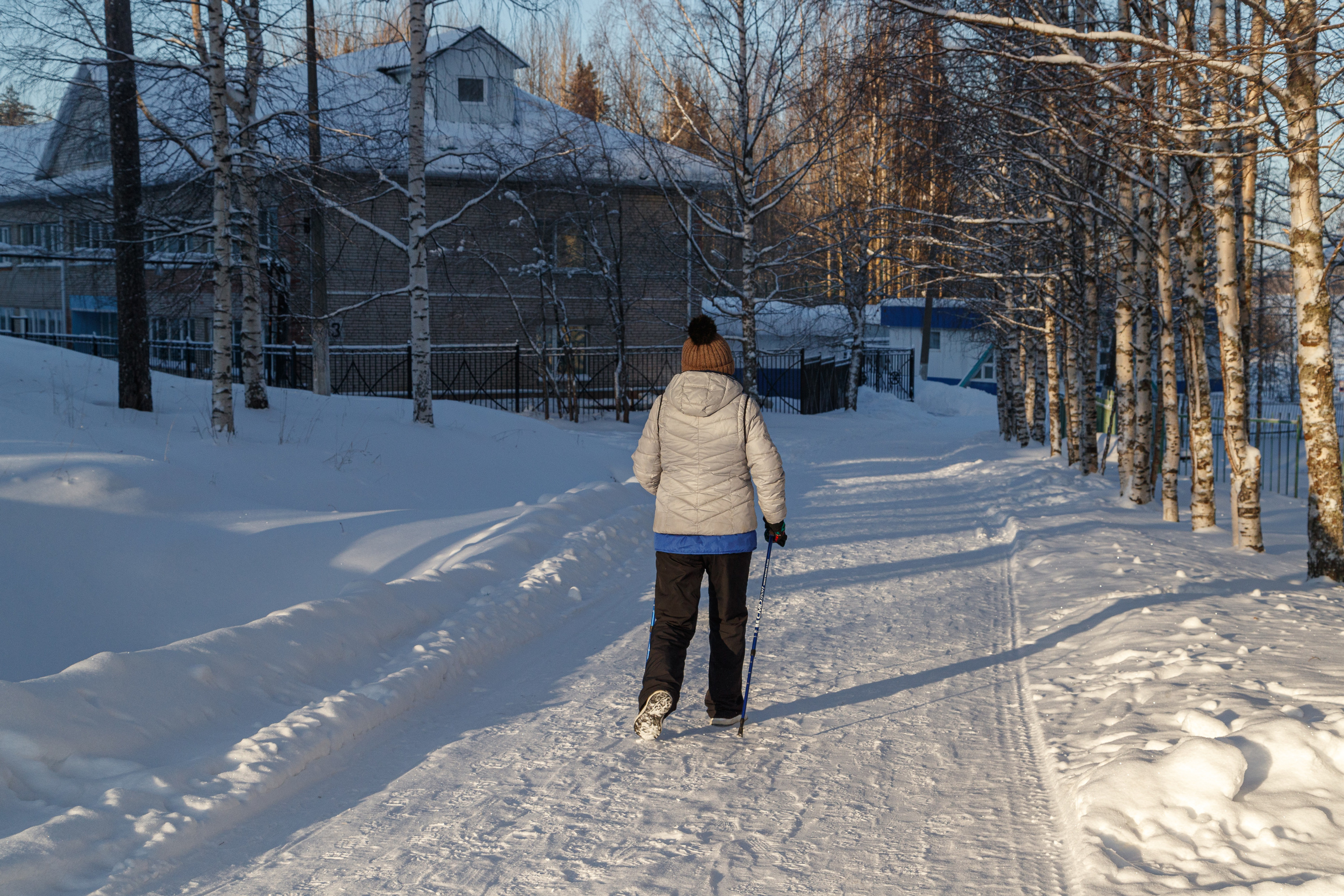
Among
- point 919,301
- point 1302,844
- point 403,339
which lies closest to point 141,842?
point 1302,844

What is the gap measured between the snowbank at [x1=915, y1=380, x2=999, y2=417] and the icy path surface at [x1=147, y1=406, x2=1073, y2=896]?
3650cm

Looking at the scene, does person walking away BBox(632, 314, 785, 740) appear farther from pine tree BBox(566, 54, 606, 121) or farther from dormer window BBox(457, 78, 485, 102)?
pine tree BBox(566, 54, 606, 121)

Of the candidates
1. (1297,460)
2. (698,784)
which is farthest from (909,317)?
(698,784)

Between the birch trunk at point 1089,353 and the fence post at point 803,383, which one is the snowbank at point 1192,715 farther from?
the fence post at point 803,383

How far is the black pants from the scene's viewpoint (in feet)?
16.9

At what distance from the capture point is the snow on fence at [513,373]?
Result: 28438 mm

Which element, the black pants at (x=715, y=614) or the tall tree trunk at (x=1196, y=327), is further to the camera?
the tall tree trunk at (x=1196, y=327)

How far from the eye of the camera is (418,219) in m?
15.5

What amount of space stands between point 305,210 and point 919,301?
121 ft

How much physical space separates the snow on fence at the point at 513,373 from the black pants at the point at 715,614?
68.8ft

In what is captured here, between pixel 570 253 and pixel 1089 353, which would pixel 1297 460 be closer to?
pixel 1089 353

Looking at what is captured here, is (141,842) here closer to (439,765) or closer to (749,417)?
(439,765)

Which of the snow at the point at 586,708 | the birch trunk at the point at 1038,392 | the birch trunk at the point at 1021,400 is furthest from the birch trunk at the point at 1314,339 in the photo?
the birch trunk at the point at 1021,400

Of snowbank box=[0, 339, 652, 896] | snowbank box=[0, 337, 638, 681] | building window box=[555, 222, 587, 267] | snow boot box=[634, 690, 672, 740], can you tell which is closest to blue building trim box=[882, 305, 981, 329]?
building window box=[555, 222, 587, 267]
